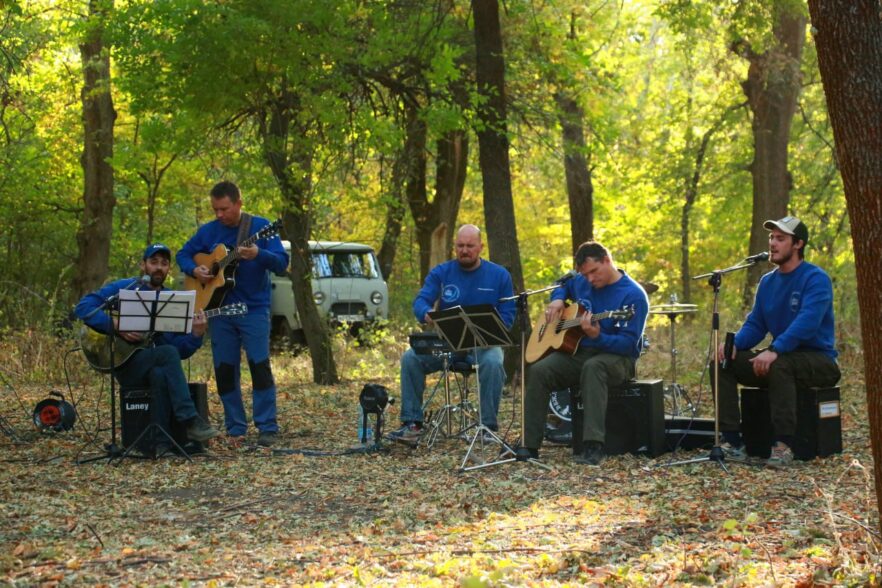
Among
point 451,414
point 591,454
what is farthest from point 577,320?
point 451,414

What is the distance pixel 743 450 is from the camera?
8164 mm

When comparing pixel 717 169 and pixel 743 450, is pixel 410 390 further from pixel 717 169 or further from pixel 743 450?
pixel 717 169

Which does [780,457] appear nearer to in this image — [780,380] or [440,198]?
[780,380]

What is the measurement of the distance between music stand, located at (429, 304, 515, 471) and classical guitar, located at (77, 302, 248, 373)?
1648mm

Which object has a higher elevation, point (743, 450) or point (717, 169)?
point (717, 169)

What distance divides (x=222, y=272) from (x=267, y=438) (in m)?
1.34

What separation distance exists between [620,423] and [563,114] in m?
5.72

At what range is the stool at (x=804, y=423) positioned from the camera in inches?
305

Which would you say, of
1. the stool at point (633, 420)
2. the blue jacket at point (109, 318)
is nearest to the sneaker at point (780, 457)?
the stool at point (633, 420)

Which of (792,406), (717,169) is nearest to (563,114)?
(792,406)

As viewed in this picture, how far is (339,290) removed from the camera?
1961cm

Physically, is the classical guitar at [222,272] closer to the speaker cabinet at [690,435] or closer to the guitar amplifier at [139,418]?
the guitar amplifier at [139,418]

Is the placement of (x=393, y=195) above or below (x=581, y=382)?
above

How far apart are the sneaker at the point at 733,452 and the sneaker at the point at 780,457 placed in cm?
18
